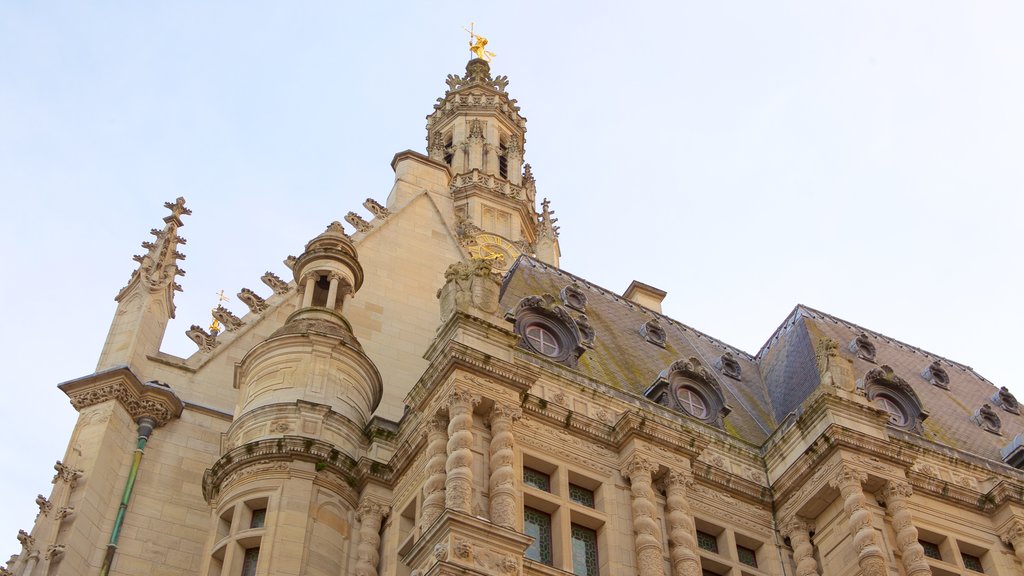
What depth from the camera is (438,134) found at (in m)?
53.3

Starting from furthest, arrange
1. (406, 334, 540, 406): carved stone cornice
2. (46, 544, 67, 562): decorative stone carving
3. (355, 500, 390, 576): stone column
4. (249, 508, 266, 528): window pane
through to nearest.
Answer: (249, 508, 266, 528): window pane
(406, 334, 540, 406): carved stone cornice
(355, 500, 390, 576): stone column
(46, 544, 67, 562): decorative stone carving

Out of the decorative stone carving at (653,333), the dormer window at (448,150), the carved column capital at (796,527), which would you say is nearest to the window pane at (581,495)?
the carved column capital at (796,527)

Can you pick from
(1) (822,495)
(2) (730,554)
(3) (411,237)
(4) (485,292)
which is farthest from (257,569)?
(3) (411,237)

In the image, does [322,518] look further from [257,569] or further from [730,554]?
[730,554]

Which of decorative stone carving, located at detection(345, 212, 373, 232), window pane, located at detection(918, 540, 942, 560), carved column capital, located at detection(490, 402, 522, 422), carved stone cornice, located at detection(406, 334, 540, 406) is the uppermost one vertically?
decorative stone carving, located at detection(345, 212, 373, 232)

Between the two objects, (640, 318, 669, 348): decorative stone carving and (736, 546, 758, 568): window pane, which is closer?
(736, 546, 758, 568): window pane

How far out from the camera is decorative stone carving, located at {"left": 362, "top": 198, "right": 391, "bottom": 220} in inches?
1547

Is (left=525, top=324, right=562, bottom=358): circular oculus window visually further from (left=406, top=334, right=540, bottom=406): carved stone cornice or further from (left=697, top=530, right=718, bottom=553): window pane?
(left=697, top=530, right=718, bottom=553): window pane

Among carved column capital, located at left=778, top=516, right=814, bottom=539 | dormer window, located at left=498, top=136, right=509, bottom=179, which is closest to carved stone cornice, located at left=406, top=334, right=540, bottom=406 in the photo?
carved column capital, located at left=778, top=516, right=814, bottom=539

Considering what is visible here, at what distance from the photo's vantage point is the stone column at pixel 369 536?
26125 millimetres

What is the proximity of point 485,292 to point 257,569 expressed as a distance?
7.97 m

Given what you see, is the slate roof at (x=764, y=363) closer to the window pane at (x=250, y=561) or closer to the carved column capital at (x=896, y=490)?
the carved column capital at (x=896, y=490)

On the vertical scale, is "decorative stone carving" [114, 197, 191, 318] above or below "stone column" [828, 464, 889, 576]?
above

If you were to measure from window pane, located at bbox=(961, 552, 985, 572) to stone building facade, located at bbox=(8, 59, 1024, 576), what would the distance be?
6 centimetres
